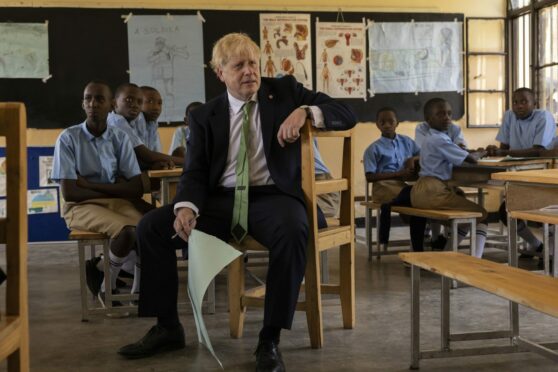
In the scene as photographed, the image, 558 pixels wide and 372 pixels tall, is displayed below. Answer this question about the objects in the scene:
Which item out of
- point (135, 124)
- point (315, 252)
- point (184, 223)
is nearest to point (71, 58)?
point (135, 124)

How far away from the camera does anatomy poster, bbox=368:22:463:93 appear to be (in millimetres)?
7137

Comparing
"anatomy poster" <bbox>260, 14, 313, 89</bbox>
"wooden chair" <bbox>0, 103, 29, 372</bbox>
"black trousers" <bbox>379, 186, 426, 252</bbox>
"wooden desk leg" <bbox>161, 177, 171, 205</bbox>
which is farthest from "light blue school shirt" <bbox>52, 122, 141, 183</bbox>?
"anatomy poster" <bbox>260, 14, 313, 89</bbox>

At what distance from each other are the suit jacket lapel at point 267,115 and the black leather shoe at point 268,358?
721mm

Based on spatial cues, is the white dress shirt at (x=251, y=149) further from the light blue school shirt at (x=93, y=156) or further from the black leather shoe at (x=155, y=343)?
the light blue school shirt at (x=93, y=156)

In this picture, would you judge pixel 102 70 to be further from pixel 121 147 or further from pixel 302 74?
pixel 121 147

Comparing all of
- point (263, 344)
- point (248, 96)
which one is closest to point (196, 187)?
point (248, 96)

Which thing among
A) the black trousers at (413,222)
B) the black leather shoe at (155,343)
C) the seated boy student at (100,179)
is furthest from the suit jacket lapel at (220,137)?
the black trousers at (413,222)

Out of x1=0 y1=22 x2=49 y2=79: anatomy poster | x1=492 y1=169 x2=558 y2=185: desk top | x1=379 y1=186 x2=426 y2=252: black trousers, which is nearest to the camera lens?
x1=492 y1=169 x2=558 y2=185: desk top

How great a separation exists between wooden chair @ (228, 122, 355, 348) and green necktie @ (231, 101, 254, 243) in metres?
0.05

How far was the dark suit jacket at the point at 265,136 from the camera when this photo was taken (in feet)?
8.74

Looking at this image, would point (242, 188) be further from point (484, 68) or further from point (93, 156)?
point (484, 68)

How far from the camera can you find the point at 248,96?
9.05ft

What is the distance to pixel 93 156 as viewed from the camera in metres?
3.53

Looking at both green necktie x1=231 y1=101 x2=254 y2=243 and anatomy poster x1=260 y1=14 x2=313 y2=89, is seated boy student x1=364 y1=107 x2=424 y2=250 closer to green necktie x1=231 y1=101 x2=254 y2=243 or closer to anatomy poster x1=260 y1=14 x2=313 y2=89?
anatomy poster x1=260 y1=14 x2=313 y2=89
